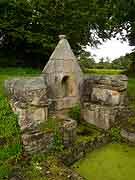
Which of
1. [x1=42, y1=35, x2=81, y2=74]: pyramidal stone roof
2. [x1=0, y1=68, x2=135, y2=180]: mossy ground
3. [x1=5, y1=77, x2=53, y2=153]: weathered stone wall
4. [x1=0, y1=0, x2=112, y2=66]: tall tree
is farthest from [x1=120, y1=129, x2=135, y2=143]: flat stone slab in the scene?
[x1=0, y1=0, x2=112, y2=66]: tall tree

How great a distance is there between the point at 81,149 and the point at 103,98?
2.18m

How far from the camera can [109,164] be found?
22.4 ft

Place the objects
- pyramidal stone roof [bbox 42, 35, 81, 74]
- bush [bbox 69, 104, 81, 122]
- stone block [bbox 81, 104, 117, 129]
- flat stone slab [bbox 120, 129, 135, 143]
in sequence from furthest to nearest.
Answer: bush [bbox 69, 104, 81, 122]
pyramidal stone roof [bbox 42, 35, 81, 74]
stone block [bbox 81, 104, 117, 129]
flat stone slab [bbox 120, 129, 135, 143]

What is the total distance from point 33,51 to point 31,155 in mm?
12051

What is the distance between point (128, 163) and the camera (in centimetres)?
686

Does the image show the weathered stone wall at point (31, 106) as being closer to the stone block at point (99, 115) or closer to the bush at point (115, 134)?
the stone block at point (99, 115)

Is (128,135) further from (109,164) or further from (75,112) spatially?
(75,112)

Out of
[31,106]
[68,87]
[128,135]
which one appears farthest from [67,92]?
[128,135]

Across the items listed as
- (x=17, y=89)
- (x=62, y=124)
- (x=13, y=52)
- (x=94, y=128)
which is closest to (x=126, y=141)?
(x=94, y=128)

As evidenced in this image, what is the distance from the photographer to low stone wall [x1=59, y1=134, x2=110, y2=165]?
6.66 meters

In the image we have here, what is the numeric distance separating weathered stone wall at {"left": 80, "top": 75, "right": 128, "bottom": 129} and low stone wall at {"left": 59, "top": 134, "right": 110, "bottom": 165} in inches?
24.2

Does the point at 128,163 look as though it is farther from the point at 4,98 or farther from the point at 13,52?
the point at 13,52

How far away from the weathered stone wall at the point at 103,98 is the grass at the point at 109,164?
0.97m

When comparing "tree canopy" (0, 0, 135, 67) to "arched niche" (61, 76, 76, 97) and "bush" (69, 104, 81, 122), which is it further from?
"bush" (69, 104, 81, 122)
